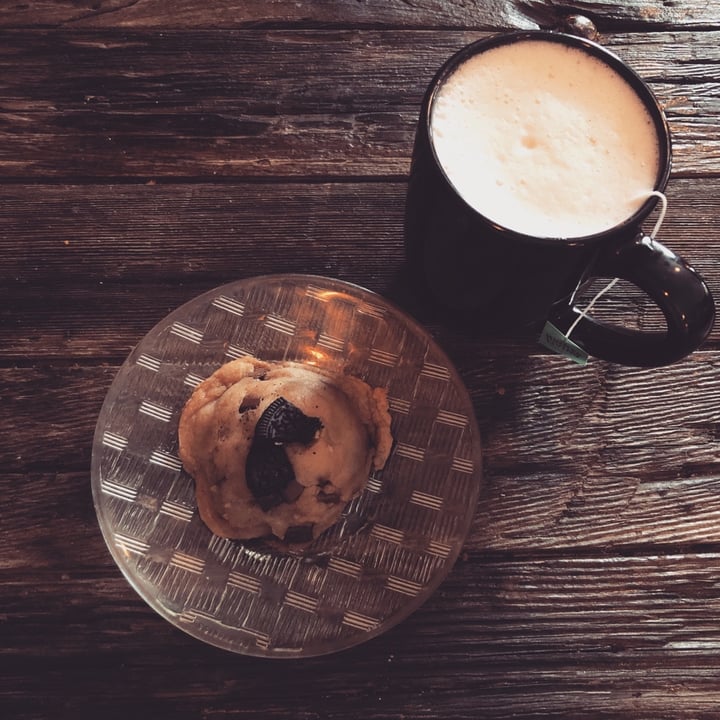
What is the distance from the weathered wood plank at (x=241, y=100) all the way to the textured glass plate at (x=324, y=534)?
20 centimetres

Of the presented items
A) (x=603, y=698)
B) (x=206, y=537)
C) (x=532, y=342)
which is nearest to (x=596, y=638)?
(x=603, y=698)

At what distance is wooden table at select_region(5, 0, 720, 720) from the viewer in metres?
0.79

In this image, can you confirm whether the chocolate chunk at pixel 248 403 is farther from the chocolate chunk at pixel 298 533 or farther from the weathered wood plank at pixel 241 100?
the weathered wood plank at pixel 241 100

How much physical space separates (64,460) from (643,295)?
0.68 meters

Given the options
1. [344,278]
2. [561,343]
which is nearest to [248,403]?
[344,278]

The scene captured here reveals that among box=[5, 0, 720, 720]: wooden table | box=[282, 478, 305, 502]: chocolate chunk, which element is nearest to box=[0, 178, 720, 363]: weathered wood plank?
box=[5, 0, 720, 720]: wooden table

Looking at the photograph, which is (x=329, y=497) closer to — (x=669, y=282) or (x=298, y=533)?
(x=298, y=533)

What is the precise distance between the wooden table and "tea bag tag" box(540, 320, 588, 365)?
0.10 metres

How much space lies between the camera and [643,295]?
0.87m

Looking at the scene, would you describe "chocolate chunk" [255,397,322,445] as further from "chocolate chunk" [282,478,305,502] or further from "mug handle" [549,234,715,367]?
"mug handle" [549,234,715,367]

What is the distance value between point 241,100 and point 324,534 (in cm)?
53

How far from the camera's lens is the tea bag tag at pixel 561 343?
731 millimetres

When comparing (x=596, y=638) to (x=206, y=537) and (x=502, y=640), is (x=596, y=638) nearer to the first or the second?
(x=502, y=640)

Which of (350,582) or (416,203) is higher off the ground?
(416,203)
